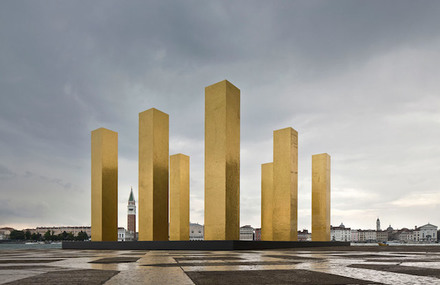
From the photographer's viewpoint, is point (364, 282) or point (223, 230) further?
point (223, 230)

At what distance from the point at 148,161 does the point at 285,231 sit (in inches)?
353

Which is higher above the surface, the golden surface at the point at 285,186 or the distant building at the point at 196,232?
the golden surface at the point at 285,186

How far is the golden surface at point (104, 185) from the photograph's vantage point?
20.6 meters

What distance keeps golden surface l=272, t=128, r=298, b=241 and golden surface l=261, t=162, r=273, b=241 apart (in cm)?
650

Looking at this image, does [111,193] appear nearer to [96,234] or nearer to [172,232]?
[96,234]

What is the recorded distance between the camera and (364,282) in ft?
12.0

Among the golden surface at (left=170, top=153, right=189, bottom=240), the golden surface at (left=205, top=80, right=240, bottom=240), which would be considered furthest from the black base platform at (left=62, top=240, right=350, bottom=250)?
the golden surface at (left=170, top=153, right=189, bottom=240)

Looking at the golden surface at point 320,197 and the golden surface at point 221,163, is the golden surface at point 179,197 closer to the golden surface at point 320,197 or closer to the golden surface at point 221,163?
the golden surface at point 320,197

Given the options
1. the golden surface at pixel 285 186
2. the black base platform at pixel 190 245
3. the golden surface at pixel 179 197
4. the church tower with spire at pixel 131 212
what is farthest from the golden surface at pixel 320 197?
the church tower with spire at pixel 131 212

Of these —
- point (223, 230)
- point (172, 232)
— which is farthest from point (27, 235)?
point (223, 230)

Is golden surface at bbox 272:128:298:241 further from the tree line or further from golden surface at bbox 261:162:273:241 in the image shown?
the tree line

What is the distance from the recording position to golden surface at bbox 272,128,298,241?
68.2ft

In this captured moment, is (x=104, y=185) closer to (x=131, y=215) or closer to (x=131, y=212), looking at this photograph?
(x=131, y=215)

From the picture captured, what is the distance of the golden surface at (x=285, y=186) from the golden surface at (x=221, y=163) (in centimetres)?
666
